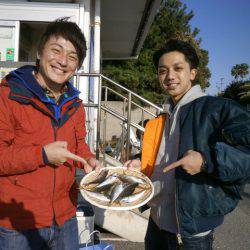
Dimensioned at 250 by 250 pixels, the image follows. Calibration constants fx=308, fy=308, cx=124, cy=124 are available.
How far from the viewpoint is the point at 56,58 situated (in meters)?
2.23

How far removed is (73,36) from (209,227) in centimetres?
172

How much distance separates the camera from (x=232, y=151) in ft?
6.61

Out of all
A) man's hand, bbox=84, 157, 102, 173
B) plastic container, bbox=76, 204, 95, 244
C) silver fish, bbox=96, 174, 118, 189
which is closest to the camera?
silver fish, bbox=96, 174, 118, 189

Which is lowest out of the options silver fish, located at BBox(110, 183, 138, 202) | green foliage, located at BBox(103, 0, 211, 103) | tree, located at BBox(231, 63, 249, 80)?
silver fish, located at BBox(110, 183, 138, 202)

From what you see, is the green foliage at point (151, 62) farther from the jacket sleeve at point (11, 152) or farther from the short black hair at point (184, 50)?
the jacket sleeve at point (11, 152)

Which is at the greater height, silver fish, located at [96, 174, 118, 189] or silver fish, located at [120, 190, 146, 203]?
silver fish, located at [96, 174, 118, 189]

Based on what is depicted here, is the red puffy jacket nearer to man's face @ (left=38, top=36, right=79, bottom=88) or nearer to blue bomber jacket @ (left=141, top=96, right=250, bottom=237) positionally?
man's face @ (left=38, top=36, right=79, bottom=88)

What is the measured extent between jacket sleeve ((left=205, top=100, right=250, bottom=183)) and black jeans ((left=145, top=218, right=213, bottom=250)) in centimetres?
51

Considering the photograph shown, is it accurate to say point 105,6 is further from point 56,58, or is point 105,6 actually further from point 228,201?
point 228,201

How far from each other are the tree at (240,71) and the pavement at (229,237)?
7855 cm

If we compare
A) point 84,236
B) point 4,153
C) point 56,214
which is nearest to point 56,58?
point 4,153

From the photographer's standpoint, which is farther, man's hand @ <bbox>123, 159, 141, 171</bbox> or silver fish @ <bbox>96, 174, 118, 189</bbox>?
man's hand @ <bbox>123, 159, 141, 171</bbox>

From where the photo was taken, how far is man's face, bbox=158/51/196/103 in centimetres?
254

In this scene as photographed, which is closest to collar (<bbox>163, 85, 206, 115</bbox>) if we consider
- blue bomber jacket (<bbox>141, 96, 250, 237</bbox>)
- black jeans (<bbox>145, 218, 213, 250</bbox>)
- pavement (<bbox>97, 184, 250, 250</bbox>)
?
blue bomber jacket (<bbox>141, 96, 250, 237</bbox>)
